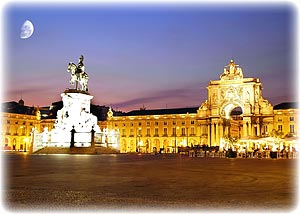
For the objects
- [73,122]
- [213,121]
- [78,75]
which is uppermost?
[78,75]

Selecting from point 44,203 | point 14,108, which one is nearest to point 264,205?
point 44,203

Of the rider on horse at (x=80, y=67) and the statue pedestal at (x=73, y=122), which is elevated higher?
the rider on horse at (x=80, y=67)

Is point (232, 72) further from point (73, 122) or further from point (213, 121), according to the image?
point (73, 122)

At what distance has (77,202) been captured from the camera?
25.2 ft

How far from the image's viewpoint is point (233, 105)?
287 feet

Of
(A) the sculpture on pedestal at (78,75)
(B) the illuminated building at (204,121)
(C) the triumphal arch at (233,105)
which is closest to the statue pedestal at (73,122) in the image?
(A) the sculpture on pedestal at (78,75)

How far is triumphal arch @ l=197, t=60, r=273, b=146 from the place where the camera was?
271 feet

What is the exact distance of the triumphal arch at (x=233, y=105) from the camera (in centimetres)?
8262

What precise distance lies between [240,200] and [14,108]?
10141 centimetres

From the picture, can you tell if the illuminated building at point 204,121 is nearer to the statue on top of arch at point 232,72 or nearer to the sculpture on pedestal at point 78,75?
the statue on top of arch at point 232,72

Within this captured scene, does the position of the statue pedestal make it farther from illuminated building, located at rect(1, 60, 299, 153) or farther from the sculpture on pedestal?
illuminated building, located at rect(1, 60, 299, 153)

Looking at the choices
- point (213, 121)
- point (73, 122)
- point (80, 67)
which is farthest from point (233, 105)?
point (73, 122)

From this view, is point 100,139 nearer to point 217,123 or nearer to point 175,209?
point 175,209

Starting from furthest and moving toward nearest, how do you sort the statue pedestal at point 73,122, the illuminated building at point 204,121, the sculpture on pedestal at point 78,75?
the illuminated building at point 204,121 < the sculpture on pedestal at point 78,75 < the statue pedestal at point 73,122
